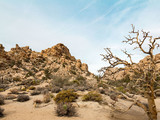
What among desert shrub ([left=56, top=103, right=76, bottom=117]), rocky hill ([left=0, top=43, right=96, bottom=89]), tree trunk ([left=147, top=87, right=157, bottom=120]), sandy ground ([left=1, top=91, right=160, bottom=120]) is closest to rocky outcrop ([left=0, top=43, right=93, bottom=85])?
rocky hill ([left=0, top=43, right=96, bottom=89])

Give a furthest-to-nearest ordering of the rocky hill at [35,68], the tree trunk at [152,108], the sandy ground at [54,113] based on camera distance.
→ the rocky hill at [35,68], the sandy ground at [54,113], the tree trunk at [152,108]

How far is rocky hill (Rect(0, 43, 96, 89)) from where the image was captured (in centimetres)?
2173

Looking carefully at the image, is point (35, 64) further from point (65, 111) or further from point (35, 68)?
point (65, 111)

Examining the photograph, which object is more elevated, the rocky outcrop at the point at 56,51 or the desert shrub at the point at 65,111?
the rocky outcrop at the point at 56,51

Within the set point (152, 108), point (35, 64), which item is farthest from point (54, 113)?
point (35, 64)

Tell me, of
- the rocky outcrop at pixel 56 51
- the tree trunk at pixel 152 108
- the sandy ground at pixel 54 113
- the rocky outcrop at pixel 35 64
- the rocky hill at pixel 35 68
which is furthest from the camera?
the rocky outcrop at pixel 56 51

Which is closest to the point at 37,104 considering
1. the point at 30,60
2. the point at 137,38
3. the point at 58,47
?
the point at 137,38

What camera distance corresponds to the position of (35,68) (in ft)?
98.7

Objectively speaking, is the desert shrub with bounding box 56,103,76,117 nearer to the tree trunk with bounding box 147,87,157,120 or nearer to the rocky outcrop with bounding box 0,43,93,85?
the tree trunk with bounding box 147,87,157,120

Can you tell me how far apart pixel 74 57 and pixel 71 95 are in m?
46.9

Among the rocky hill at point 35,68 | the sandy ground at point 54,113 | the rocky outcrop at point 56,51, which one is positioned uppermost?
the rocky outcrop at point 56,51

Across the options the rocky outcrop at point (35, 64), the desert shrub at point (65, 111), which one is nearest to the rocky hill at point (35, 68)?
the rocky outcrop at point (35, 64)

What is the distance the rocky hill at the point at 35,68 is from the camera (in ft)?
71.3

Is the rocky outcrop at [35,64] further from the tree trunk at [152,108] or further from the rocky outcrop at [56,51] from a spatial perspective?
the tree trunk at [152,108]
